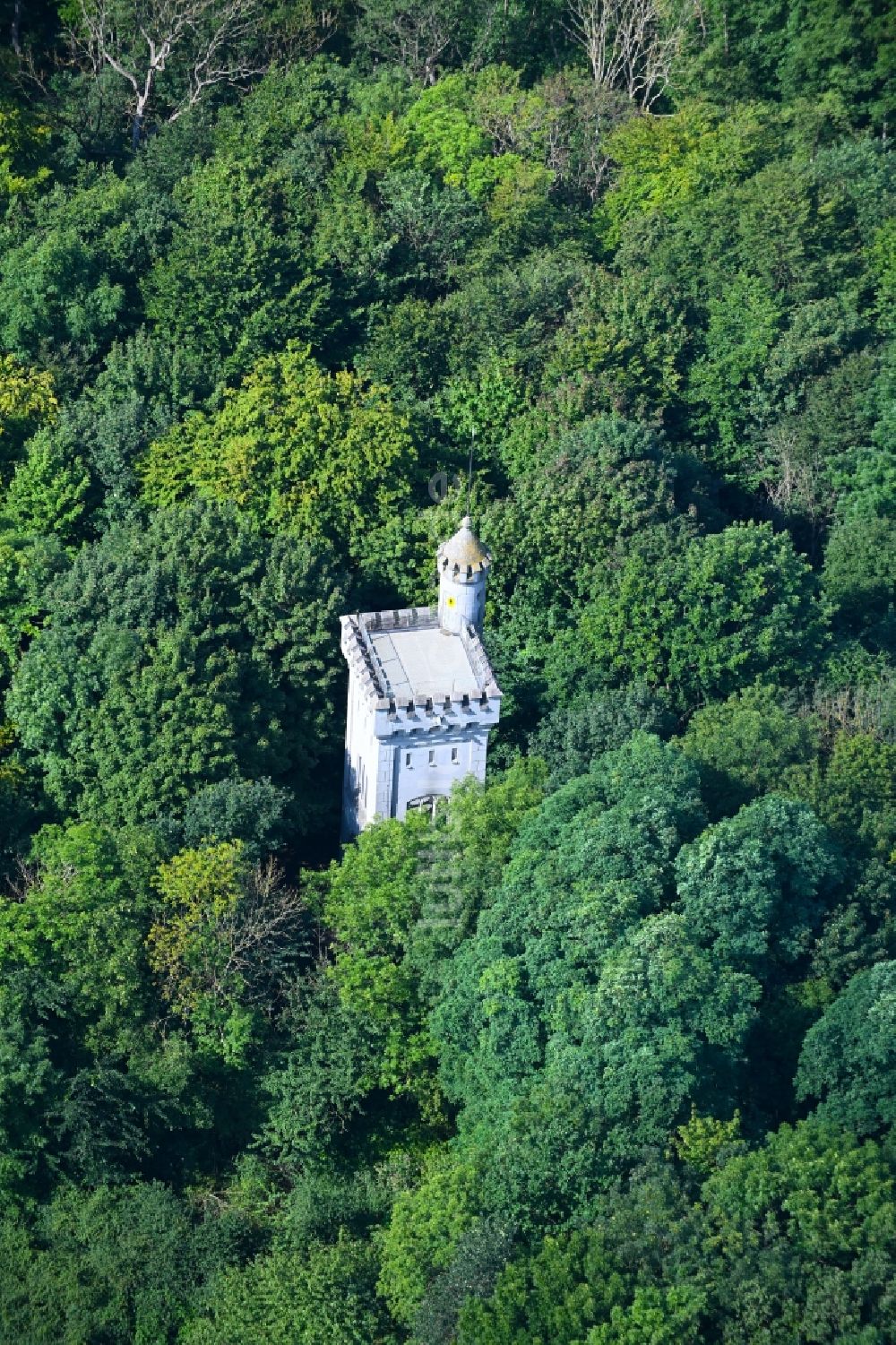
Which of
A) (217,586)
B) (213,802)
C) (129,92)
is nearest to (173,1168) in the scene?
(213,802)

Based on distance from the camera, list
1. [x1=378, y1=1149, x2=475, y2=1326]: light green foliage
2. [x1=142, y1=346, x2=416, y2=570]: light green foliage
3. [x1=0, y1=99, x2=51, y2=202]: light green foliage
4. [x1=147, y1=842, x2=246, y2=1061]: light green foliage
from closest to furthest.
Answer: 1. [x1=378, y1=1149, x2=475, y2=1326]: light green foliage
2. [x1=147, y1=842, x2=246, y2=1061]: light green foliage
3. [x1=142, y1=346, x2=416, y2=570]: light green foliage
4. [x1=0, y1=99, x2=51, y2=202]: light green foliage

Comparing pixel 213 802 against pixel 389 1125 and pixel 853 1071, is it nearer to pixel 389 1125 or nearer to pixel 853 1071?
pixel 389 1125

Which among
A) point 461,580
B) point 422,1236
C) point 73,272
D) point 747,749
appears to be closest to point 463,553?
point 461,580

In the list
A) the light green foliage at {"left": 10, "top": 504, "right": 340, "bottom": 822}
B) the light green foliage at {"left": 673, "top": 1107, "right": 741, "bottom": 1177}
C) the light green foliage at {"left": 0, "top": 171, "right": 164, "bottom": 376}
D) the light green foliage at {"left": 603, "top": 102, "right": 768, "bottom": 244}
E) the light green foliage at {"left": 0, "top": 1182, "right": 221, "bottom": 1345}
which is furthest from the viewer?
the light green foliage at {"left": 603, "top": 102, "right": 768, "bottom": 244}

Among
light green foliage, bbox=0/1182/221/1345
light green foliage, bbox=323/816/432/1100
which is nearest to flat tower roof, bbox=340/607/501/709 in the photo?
light green foliage, bbox=323/816/432/1100

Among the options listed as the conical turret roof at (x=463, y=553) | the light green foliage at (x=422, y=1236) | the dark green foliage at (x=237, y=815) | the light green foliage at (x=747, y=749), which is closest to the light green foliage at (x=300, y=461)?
the conical turret roof at (x=463, y=553)

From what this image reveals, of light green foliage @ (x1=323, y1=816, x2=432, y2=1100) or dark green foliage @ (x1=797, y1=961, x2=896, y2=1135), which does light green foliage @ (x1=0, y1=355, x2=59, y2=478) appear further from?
dark green foliage @ (x1=797, y1=961, x2=896, y2=1135)

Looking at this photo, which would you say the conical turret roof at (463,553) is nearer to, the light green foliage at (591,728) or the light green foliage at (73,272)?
the light green foliage at (591,728)
